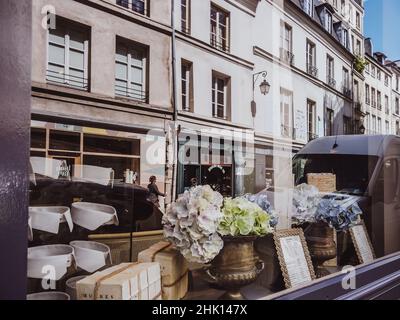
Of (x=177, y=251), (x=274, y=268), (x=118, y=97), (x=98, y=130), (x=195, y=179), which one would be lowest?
(x=274, y=268)

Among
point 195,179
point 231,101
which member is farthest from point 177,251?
point 231,101

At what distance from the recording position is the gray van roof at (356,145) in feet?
7.59

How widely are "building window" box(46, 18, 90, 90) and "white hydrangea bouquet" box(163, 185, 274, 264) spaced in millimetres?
553

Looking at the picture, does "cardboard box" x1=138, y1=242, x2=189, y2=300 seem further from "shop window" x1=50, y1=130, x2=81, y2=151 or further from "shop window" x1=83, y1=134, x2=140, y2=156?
"shop window" x1=50, y1=130, x2=81, y2=151

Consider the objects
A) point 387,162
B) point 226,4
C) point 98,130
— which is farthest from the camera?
point 387,162

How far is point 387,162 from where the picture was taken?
2580mm

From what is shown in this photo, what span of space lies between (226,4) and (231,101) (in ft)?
1.48

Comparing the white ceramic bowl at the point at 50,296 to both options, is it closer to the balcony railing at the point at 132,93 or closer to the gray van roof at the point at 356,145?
the balcony railing at the point at 132,93

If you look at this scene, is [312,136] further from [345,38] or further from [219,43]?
[219,43]

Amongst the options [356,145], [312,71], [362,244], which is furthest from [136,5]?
[362,244]

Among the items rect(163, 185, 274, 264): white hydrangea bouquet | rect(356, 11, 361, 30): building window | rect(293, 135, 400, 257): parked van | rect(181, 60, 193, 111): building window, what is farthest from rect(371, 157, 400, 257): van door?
rect(181, 60, 193, 111): building window

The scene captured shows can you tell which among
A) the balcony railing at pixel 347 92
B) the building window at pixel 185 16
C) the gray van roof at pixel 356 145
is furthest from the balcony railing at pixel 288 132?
the building window at pixel 185 16

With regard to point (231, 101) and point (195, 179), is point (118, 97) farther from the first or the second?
point (231, 101)

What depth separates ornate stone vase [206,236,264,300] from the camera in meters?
1.44
